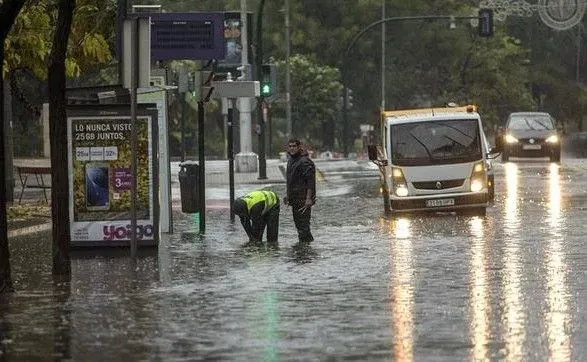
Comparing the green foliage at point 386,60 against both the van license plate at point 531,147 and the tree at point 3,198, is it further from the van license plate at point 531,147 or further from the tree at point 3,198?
the tree at point 3,198

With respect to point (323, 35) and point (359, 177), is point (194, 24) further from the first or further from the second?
point (323, 35)

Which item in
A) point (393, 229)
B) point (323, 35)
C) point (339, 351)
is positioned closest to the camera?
point (339, 351)

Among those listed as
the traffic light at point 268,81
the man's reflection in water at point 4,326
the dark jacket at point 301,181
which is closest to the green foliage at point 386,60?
the traffic light at point 268,81

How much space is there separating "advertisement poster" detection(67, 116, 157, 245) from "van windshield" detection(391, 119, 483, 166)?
9496 mm

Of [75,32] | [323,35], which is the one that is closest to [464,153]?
[75,32]

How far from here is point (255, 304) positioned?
15.9 meters

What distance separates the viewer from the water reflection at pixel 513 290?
12.9 meters

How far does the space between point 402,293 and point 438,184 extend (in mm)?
14367

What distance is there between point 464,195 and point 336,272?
11768 mm

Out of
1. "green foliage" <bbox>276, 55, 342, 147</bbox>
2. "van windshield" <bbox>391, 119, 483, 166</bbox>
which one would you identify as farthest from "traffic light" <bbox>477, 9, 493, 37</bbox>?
"van windshield" <bbox>391, 119, 483, 166</bbox>

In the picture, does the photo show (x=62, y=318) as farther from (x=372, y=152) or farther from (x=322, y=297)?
(x=372, y=152)

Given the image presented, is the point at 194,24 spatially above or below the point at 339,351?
above

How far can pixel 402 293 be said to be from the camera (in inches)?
663

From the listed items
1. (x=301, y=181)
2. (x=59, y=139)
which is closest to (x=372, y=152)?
(x=301, y=181)
